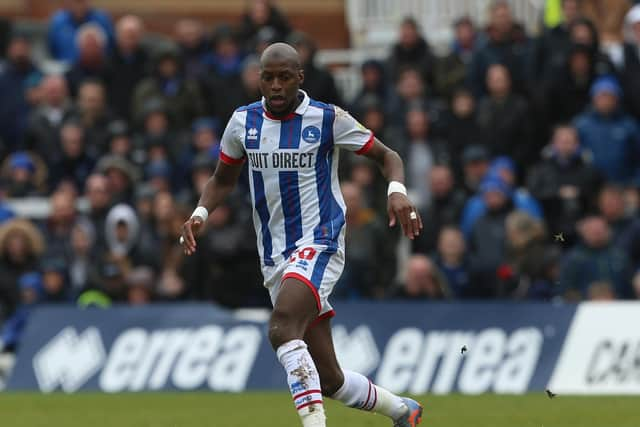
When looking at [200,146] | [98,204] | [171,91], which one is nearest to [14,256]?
[98,204]

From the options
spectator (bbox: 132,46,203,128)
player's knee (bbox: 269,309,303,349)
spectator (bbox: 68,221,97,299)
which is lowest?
spectator (bbox: 68,221,97,299)

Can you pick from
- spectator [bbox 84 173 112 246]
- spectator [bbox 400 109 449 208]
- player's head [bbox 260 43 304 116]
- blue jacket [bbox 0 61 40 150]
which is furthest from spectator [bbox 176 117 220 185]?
player's head [bbox 260 43 304 116]

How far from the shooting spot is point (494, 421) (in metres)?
13.2

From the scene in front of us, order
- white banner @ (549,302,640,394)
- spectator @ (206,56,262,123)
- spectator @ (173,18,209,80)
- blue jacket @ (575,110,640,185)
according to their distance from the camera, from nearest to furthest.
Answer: white banner @ (549,302,640,394) < blue jacket @ (575,110,640,185) < spectator @ (206,56,262,123) < spectator @ (173,18,209,80)

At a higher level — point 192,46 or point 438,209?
point 192,46

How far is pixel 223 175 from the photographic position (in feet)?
36.6

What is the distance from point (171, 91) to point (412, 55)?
317cm

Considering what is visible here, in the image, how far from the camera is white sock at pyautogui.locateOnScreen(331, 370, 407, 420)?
10891mm

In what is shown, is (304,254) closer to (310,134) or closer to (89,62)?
(310,134)

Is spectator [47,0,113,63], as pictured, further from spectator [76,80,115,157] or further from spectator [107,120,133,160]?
spectator [107,120,133,160]

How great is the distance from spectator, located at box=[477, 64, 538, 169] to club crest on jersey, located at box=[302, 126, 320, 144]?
29.3 feet

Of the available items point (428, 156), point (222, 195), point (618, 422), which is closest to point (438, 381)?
point (428, 156)

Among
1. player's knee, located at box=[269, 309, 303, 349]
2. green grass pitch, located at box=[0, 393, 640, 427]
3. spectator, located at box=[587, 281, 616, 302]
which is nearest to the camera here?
player's knee, located at box=[269, 309, 303, 349]

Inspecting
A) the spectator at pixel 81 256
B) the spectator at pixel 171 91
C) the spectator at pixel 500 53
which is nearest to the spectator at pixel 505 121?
the spectator at pixel 500 53
